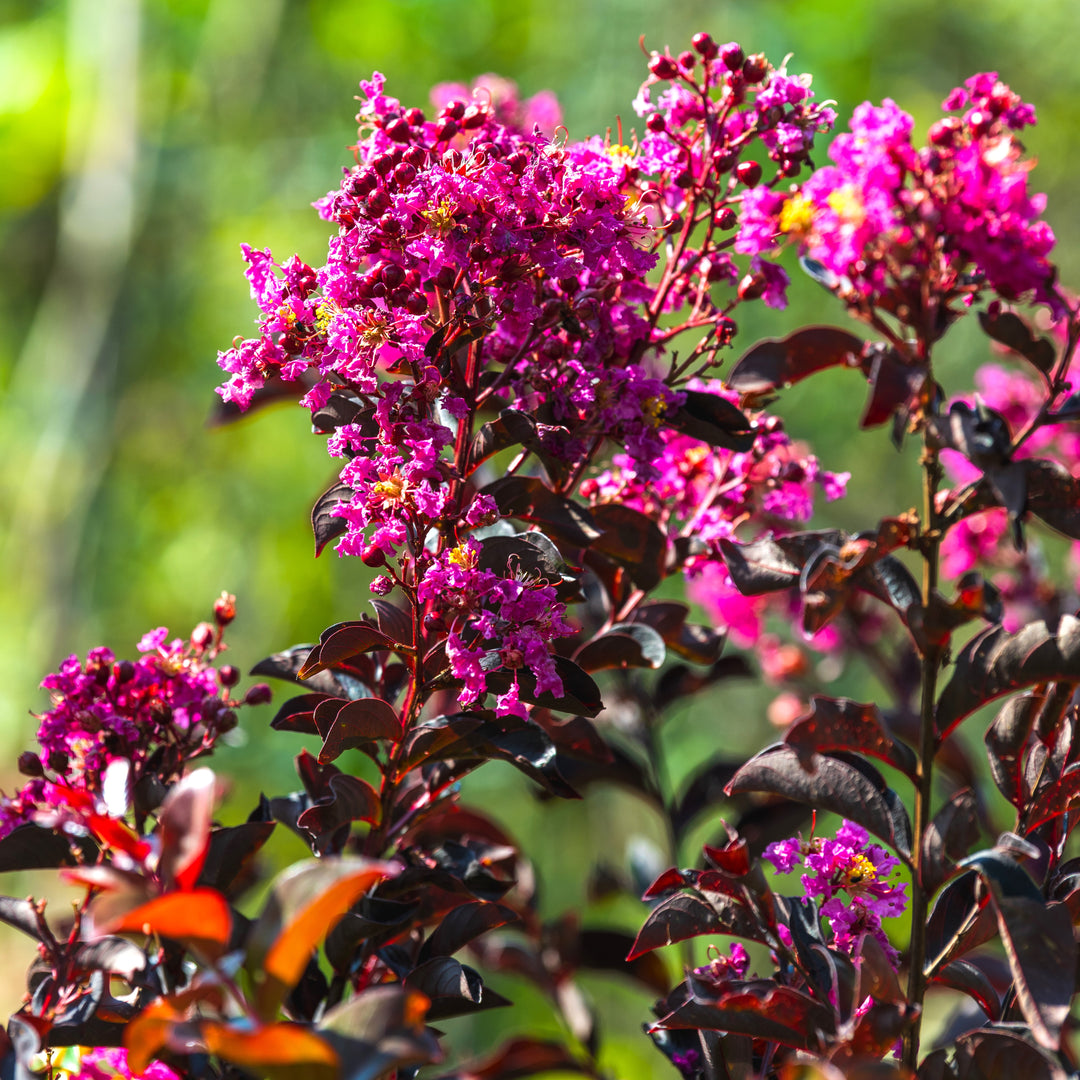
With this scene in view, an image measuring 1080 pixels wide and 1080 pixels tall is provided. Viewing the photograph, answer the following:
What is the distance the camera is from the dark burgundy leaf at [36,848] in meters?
0.70

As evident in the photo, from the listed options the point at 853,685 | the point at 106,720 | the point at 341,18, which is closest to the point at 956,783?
the point at 106,720

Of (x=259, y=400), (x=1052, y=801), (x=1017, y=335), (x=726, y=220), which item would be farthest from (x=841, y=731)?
(x=259, y=400)

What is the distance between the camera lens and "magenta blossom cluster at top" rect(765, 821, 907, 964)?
68cm

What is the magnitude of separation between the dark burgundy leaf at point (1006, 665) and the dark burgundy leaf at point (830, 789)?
0.20 ft

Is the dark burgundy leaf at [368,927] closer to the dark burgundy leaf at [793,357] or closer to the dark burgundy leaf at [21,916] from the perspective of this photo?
the dark burgundy leaf at [21,916]

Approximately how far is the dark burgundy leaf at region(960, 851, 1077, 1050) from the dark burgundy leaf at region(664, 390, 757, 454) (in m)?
0.31

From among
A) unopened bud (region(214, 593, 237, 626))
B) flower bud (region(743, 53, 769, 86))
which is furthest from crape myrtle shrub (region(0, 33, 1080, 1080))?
unopened bud (region(214, 593, 237, 626))

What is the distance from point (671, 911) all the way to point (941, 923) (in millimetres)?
168

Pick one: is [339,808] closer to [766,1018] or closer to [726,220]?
[766,1018]

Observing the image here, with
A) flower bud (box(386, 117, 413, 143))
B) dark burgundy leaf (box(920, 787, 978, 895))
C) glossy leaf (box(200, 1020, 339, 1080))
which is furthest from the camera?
flower bud (box(386, 117, 413, 143))

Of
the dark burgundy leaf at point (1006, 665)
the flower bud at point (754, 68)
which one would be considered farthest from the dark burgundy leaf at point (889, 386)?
the flower bud at point (754, 68)

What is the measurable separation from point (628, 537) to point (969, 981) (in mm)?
339

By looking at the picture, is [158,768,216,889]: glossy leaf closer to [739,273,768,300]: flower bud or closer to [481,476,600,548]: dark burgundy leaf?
[481,476,600,548]: dark burgundy leaf

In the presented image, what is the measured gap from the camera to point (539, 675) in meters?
0.63
